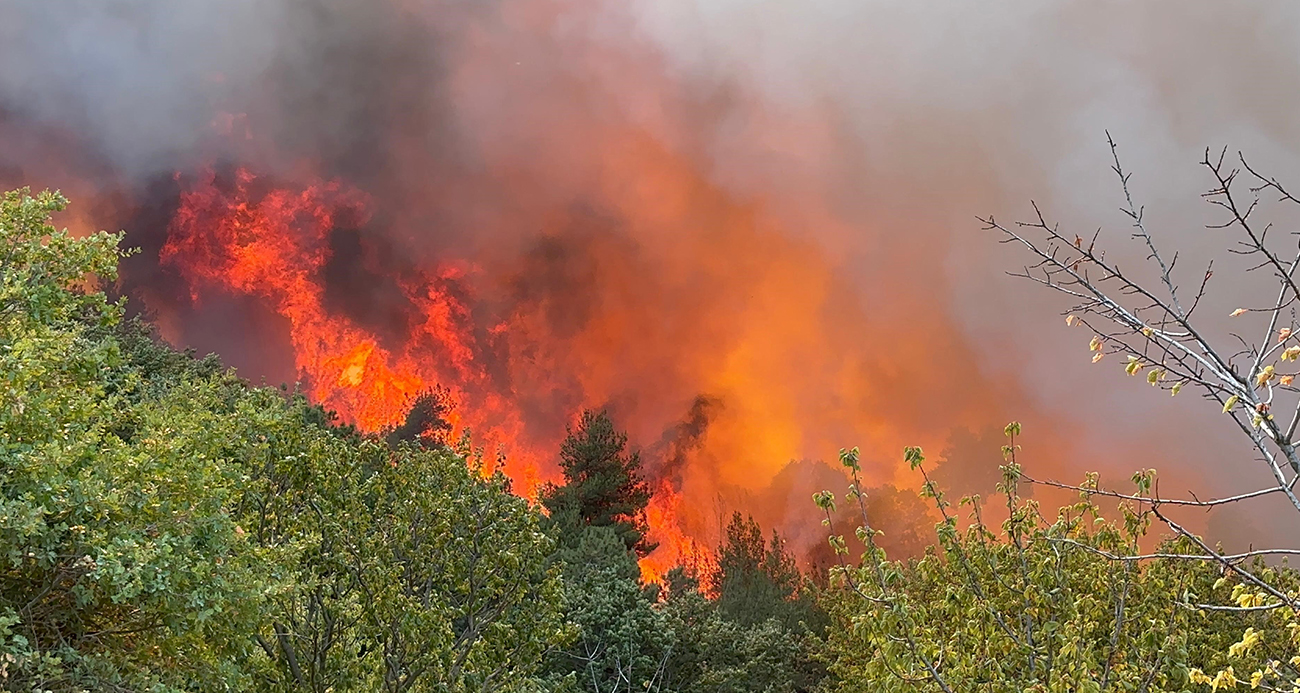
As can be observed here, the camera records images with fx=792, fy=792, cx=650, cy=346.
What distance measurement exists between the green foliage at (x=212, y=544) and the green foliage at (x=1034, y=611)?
5134mm

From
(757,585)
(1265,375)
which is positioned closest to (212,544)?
(1265,375)

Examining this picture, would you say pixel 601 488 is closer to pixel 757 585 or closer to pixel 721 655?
pixel 757 585

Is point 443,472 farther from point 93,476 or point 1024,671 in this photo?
point 1024,671

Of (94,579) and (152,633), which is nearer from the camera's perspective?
(94,579)

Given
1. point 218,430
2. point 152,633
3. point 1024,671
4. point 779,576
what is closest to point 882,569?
point 1024,671

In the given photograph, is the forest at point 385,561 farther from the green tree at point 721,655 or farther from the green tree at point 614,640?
the green tree at point 721,655

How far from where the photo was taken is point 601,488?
134 ft

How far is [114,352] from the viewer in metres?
8.34

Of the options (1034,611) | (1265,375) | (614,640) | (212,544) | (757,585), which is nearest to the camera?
(1265,375)

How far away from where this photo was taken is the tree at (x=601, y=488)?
129 ft

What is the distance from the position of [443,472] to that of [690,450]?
5798 cm

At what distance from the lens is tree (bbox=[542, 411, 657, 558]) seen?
129 ft

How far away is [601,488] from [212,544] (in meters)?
33.7

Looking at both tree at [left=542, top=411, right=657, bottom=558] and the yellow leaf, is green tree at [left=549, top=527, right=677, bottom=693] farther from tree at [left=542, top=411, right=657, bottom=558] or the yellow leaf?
the yellow leaf
